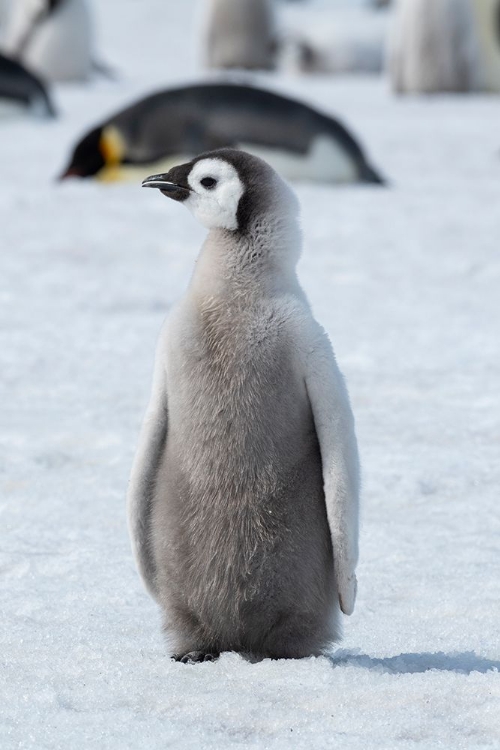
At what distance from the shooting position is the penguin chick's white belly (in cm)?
215

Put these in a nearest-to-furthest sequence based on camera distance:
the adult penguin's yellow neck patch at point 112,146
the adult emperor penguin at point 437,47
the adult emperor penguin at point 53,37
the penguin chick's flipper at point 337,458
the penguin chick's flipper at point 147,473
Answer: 1. the penguin chick's flipper at point 337,458
2. the penguin chick's flipper at point 147,473
3. the adult penguin's yellow neck patch at point 112,146
4. the adult emperor penguin at point 437,47
5. the adult emperor penguin at point 53,37

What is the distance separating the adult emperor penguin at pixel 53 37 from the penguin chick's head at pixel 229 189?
11830 millimetres

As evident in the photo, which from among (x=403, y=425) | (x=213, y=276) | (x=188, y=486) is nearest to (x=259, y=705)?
(x=188, y=486)

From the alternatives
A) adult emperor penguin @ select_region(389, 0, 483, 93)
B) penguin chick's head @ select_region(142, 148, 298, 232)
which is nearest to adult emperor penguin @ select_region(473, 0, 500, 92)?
adult emperor penguin @ select_region(389, 0, 483, 93)

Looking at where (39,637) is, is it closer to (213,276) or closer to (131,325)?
(213,276)

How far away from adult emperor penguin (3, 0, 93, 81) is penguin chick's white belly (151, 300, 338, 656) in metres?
11.9

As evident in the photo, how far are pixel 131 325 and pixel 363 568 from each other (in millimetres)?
2435

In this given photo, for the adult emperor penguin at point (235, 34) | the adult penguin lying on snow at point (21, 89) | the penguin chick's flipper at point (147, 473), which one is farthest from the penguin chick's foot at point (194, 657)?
the adult emperor penguin at point (235, 34)

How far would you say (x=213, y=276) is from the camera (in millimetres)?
2195

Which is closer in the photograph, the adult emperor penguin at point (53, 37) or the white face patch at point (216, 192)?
the white face patch at point (216, 192)

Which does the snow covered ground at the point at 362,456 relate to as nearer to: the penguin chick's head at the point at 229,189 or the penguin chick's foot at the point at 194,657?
the penguin chick's foot at the point at 194,657

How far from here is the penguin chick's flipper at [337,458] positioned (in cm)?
211

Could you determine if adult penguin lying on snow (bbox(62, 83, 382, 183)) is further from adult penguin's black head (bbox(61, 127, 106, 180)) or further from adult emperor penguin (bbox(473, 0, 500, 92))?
adult emperor penguin (bbox(473, 0, 500, 92))

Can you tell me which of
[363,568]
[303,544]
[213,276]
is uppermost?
[213,276]
